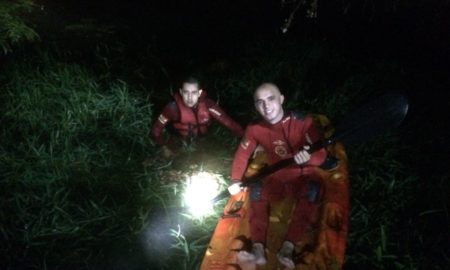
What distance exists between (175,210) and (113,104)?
6.72 ft

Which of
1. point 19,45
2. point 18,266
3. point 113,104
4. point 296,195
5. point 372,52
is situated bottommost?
point 18,266

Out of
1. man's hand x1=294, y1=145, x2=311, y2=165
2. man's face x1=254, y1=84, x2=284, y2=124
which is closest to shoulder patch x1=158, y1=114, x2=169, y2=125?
man's face x1=254, y1=84, x2=284, y2=124

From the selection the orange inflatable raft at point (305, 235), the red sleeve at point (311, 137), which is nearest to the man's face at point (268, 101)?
the red sleeve at point (311, 137)

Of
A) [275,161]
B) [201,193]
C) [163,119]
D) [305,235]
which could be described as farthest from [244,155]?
[163,119]

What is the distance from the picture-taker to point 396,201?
445 cm

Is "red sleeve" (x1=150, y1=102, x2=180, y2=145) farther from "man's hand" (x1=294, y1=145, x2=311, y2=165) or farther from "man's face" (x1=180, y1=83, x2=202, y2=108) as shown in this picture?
"man's hand" (x1=294, y1=145, x2=311, y2=165)

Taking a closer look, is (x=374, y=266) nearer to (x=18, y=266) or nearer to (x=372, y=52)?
(x=18, y=266)

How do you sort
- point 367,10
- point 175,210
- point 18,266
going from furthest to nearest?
point 367,10 < point 175,210 < point 18,266

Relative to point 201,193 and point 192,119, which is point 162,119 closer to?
point 192,119

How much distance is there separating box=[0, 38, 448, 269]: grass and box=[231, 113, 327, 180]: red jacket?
0.64 metres

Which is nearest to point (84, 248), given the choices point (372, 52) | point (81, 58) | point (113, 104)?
point (113, 104)

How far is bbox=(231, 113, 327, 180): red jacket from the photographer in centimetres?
407

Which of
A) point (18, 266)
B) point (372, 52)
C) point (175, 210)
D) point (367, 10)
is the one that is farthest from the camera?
point (367, 10)

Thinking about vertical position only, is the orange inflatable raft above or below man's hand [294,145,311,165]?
below
